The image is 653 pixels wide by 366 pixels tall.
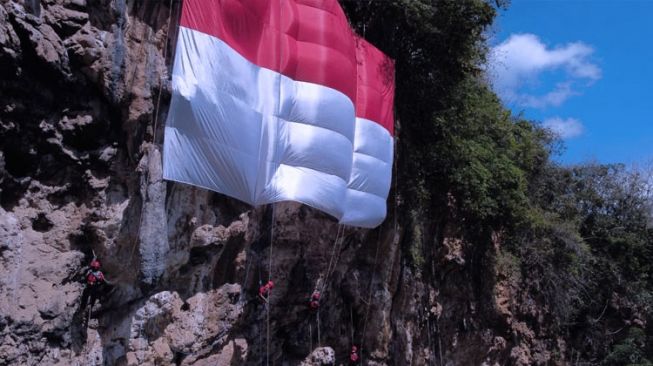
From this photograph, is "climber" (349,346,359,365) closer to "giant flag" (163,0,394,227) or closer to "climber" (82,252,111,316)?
Answer: "giant flag" (163,0,394,227)

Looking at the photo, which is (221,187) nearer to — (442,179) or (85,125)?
(85,125)

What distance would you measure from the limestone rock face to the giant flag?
1.51 feet

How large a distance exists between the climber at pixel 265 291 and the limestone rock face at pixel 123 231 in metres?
0.12

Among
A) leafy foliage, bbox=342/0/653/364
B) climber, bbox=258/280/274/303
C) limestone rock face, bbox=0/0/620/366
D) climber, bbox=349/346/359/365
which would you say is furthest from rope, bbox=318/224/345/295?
leafy foliage, bbox=342/0/653/364

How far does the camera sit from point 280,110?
7.96 metres

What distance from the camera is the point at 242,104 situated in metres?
7.35

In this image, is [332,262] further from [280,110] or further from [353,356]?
[280,110]

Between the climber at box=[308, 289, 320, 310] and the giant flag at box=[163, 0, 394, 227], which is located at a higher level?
the giant flag at box=[163, 0, 394, 227]

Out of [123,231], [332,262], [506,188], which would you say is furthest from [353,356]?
[506,188]

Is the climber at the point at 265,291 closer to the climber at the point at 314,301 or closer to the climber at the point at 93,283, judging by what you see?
the climber at the point at 314,301

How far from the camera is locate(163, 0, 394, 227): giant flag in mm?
6871

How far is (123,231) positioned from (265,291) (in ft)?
7.64

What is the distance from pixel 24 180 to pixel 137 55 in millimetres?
1823

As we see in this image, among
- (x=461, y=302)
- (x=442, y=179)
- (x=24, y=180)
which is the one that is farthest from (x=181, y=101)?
(x=461, y=302)
